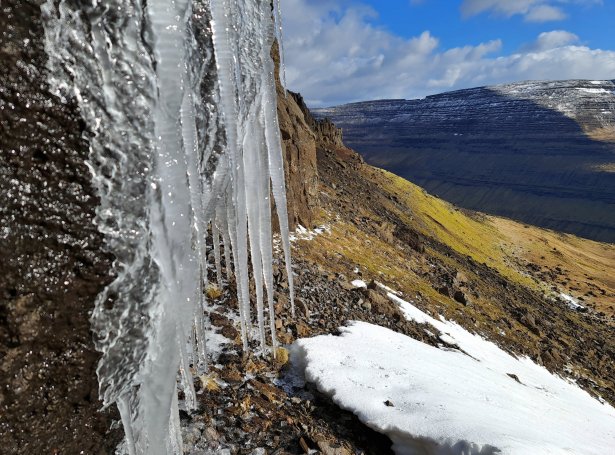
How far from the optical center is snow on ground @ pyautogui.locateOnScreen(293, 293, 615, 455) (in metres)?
5.01

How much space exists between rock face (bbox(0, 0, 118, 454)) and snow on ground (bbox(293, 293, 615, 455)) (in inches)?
152

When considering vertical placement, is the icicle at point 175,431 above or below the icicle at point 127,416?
below

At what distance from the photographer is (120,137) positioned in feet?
7.54

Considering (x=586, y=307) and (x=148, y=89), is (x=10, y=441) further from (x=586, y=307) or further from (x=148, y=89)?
(x=586, y=307)

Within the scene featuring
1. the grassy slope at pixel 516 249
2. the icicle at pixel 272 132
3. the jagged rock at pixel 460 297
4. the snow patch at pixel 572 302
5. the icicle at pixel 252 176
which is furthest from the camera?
the grassy slope at pixel 516 249

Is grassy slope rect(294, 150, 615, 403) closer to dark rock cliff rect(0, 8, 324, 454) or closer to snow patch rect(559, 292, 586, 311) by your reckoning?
snow patch rect(559, 292, 586, 311)

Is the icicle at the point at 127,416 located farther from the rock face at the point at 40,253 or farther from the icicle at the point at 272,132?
the icicle at the point at 272,132

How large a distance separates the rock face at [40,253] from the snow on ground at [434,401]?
386 centimetres

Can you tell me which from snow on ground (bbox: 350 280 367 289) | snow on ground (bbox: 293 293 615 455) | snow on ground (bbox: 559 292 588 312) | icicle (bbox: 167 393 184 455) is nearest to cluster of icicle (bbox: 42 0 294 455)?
icicle (bbox: 167 393 184 455)

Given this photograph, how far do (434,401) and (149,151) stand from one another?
5098mm

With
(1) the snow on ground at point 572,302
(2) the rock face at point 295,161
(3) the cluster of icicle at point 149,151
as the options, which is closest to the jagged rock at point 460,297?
(2) the rock face at point 295,161

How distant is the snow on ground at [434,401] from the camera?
16.4ft

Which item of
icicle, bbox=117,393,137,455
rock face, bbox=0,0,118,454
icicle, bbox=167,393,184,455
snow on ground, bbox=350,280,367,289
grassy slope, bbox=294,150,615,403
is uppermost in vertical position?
rock face, bbox=0,0,118,454

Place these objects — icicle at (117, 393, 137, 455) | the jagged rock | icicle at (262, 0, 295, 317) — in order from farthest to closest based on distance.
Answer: the jagged rock < icicle at (262, 0, 295, 317) < icicle at (117, 393, 137, 455)
